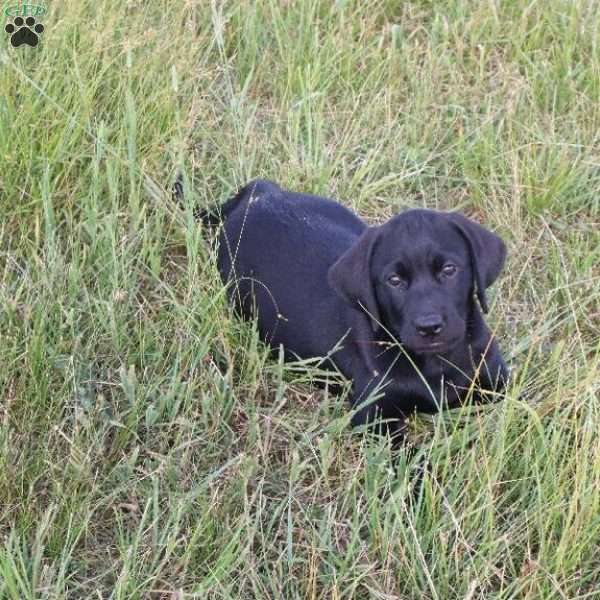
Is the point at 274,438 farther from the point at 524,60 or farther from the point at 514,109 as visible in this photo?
the point at 524,60

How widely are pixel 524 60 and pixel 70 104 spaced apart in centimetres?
202

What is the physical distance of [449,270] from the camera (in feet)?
9.80

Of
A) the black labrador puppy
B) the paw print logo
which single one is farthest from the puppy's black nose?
the paw print logo

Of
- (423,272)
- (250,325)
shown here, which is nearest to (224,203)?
(250,325)

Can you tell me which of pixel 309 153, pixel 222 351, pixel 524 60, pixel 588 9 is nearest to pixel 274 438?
pixel 222 351

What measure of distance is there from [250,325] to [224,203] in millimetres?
621

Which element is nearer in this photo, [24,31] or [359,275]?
[359,275]

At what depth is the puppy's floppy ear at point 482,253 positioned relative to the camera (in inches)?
118

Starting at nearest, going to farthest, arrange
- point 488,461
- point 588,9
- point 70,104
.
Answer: point 488,461 < point 70,104 < point 588,9

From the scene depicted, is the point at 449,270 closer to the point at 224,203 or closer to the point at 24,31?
the point at 224,203

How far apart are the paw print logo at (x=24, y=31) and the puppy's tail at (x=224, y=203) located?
2.65 feet

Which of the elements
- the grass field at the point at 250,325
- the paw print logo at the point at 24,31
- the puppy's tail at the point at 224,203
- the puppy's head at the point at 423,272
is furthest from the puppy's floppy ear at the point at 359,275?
the paw print logo at the point at 24,31

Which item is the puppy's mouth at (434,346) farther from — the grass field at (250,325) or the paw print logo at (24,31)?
the paw print logo at (24,31)

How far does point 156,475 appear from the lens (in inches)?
115
